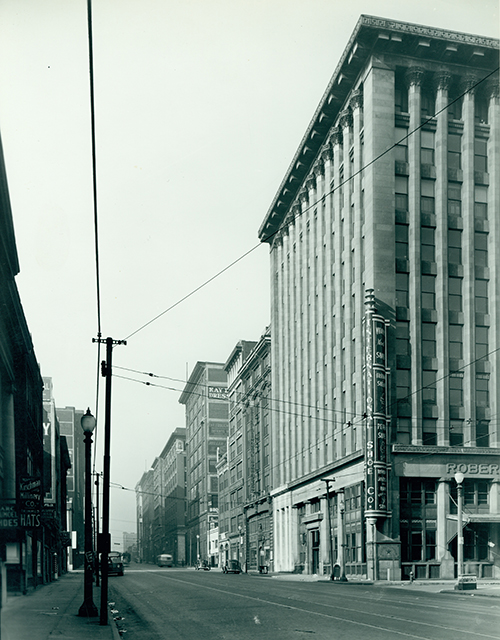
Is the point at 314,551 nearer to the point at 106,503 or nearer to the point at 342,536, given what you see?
the point at 342,536

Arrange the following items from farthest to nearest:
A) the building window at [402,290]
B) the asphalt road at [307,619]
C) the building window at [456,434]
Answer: the building window at [402,290], the building window at [456,434], the asphalt road at [307,619]

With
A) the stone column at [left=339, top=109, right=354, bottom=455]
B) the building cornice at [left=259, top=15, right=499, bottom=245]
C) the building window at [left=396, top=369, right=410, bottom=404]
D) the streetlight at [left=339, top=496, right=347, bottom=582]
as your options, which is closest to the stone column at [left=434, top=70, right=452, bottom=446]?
the building cornice at [left=259, top=15, right=499, bottom=245]

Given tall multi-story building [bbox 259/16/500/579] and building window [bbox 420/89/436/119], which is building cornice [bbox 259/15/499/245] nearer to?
tall multi-story building [bbox 259/16/500/579]

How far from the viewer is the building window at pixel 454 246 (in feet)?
188

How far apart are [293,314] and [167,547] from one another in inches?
5077

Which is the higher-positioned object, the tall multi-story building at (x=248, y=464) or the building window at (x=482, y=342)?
the building window at (x=482, y=342)

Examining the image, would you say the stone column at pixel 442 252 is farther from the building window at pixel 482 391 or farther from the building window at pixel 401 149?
the building window at pixel 482 391

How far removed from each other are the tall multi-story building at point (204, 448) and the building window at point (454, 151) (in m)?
86.1

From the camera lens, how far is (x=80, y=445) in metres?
82.0

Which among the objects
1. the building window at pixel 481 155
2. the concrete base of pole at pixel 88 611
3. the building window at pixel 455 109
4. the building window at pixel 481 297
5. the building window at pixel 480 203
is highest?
the building window at pixel 455 109

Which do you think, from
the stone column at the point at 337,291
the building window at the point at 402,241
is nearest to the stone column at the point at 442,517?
the stone column at the point at 337,291

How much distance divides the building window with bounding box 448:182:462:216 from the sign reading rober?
8986mm

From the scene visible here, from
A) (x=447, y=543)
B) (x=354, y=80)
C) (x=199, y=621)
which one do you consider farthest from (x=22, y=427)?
(x=354, y=80)

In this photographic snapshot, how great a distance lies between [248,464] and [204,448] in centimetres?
4581
